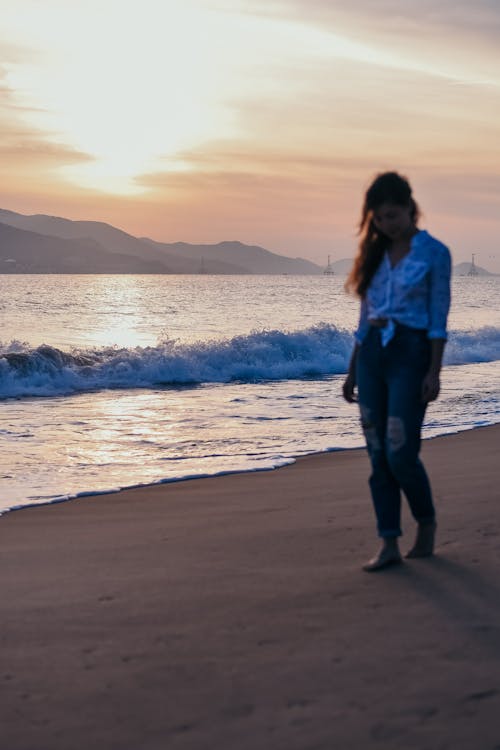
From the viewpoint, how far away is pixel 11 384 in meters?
15.8

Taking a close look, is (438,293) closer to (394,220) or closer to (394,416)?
(394,220)

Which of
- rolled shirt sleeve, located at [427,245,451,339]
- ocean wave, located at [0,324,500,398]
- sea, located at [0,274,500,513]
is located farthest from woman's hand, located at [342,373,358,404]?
ocean wave, located at [0,324,500,398]

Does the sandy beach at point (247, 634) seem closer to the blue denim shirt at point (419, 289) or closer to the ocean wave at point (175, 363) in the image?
the blue denim shirt at point (419, 289)

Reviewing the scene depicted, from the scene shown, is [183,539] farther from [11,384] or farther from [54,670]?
[11,384]

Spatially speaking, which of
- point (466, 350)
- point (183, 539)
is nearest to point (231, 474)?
point (183, 539)

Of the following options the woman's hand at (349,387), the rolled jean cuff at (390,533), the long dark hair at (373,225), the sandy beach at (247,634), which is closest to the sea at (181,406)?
the sandy beach at (247,634)

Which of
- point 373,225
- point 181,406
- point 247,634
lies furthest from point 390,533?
point 181,406

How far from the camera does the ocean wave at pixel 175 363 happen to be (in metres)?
16.6

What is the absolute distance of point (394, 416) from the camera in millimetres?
4141

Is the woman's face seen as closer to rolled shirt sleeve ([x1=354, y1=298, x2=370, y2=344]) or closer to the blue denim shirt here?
the blue denim shirt

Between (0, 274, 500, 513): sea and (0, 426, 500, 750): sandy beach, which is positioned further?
(0, 274, 500, 513): sea

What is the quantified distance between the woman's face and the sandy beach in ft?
5.13

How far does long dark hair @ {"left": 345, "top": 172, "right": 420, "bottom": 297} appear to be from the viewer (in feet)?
13.8

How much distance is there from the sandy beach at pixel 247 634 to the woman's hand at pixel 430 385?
0.81m
